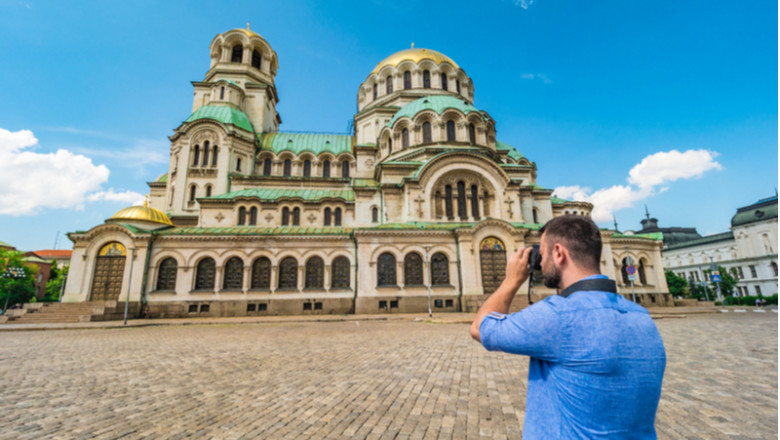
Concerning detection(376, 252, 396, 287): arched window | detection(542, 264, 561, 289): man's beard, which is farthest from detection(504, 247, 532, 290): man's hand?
detection(376, 252, 396, 287): arched window

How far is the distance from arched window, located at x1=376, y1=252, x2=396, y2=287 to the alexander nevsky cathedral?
139mm

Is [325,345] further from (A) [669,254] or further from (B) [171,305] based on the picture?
(A) [669,254]

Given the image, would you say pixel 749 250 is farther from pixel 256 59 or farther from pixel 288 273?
pixel 256 59

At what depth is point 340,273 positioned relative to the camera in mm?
24469

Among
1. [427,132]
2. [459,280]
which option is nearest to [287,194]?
[427,132]

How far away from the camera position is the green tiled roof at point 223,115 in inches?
1336

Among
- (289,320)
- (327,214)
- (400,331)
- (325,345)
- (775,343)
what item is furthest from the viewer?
(327,214)

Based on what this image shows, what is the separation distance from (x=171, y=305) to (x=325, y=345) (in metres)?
16.9

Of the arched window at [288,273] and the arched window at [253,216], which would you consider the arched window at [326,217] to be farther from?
the arched window at [253,216]

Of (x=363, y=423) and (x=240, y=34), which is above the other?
(x=240, y=34)

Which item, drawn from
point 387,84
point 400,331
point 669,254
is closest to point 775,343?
point 400,331

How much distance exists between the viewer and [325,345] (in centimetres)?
1103

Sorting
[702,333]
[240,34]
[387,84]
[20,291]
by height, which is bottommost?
[702,333]

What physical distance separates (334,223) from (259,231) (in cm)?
629
